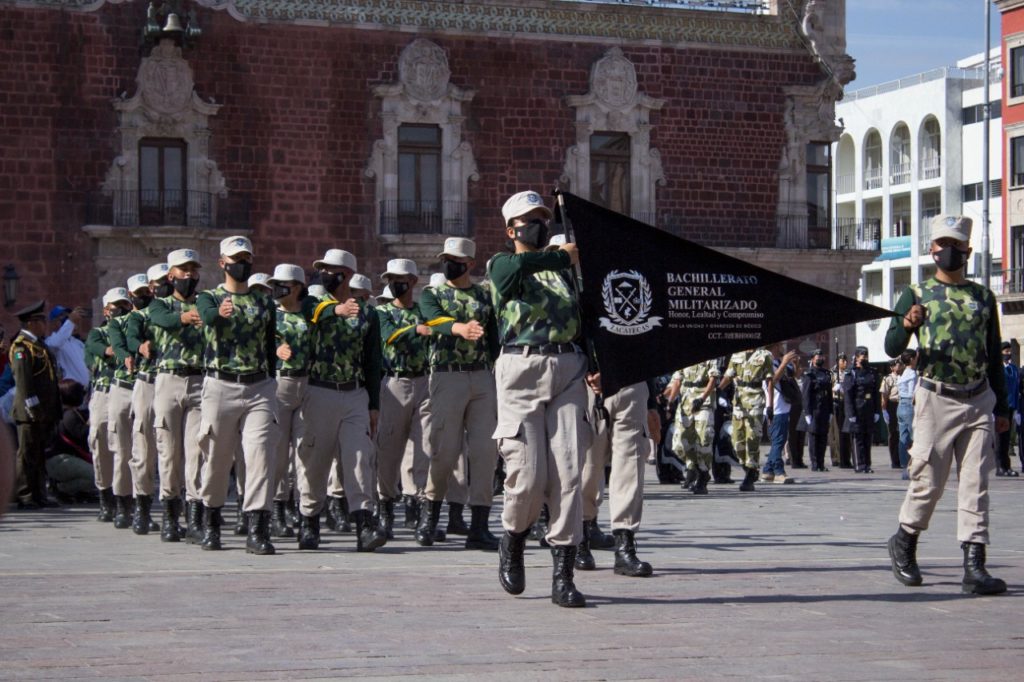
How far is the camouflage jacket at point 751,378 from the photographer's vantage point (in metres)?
22.3

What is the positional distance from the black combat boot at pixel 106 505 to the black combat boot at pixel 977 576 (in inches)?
351

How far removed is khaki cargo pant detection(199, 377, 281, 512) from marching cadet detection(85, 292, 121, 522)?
3.45 meters

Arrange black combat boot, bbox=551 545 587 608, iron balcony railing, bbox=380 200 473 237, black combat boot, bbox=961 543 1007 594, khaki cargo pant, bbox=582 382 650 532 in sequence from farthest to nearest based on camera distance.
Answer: iron balcony railing, bbox=380 200 473 237 < khaki cargo pant, bbox=582 382 650 532 < black combat boot, bbox=961 543 1007 594 < black combat boot, bbox=551 545 587 608

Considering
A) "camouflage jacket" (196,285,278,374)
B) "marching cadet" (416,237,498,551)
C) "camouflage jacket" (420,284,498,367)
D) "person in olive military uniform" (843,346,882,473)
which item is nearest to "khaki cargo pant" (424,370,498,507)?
"marching cadet" (416,237,498,551)

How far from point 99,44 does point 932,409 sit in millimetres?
28810

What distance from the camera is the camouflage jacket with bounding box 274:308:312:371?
13672 millimetres

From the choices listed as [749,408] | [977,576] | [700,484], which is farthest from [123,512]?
[749,408]

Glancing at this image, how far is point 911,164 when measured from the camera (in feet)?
251

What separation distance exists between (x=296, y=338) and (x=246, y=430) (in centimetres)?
100

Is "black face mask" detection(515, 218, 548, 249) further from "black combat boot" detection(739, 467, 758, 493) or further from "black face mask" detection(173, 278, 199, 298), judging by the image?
"black combat boot" detection(739, 467, 758, 493)

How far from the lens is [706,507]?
18.6 m

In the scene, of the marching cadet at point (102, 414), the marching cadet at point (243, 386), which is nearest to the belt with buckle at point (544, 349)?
the marching cadet at point (243, 386)

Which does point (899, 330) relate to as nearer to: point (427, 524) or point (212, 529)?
point (427, 524)

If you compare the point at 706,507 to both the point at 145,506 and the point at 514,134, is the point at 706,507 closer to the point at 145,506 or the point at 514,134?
the point at 145,506
